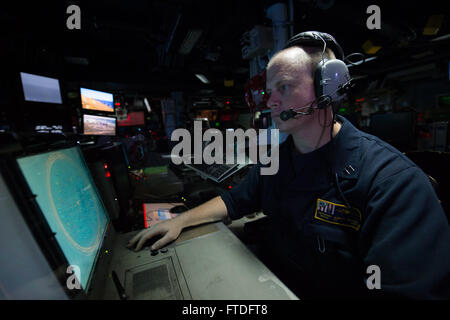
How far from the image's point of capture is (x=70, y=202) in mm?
Result: 500

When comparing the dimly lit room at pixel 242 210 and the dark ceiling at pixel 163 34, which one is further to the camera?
the dark ceiling at pixel 163 34

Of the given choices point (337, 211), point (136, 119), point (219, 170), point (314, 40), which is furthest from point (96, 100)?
point (136, 119)

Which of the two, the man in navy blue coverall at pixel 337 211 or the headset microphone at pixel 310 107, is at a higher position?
the headset microphone at pixel 310 107

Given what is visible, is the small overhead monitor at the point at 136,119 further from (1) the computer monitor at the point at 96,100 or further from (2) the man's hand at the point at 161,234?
(2) the man's hand at the point at 161,234

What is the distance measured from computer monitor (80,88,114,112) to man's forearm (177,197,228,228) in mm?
1891

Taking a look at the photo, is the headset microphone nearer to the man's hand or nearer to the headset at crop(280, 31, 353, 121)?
the headset at crop(280, 31, 353, 121)

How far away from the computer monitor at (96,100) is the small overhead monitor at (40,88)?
0.67ft

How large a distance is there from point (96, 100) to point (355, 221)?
2643mm

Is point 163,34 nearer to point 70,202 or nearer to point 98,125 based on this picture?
point 98,125

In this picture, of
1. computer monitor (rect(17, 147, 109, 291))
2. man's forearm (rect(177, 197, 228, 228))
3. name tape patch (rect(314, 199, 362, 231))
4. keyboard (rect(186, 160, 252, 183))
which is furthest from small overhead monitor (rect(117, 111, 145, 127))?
name tape patch (rect(314, 199, 362, 231))

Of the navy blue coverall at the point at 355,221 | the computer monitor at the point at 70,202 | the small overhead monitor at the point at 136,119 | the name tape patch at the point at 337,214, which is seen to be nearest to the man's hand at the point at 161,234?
the computer monitor at the point at 70,202

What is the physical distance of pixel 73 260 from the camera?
1.35 feet

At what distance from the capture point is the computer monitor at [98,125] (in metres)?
2.03

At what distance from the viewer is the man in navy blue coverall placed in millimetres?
531
